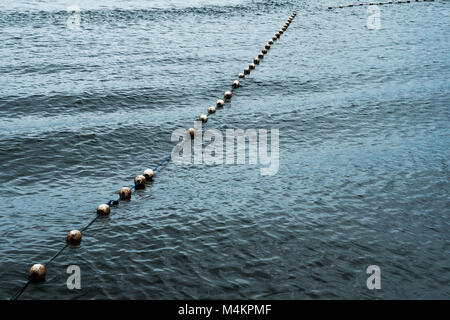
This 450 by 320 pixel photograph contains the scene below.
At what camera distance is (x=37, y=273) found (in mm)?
10133

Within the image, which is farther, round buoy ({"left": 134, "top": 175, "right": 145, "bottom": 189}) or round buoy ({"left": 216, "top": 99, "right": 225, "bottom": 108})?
round buoy ({"left": 216, "top": 99, "right": 225, "bottom": 108})

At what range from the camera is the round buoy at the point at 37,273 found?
1013 cm

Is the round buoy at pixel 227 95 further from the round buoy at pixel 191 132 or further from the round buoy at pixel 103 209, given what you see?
the round buoy at pixel 103 209

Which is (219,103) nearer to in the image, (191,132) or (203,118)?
(203,118)

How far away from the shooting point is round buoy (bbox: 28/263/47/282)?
10133 millimetres

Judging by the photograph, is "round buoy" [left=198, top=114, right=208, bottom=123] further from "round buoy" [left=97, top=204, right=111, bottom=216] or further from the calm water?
"round buoy" [left=97, top=204, right=111, bottom=216]

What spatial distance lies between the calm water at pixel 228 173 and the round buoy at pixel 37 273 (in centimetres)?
19

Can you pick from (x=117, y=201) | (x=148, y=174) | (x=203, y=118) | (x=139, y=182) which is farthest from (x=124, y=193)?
(x=203, y=118)

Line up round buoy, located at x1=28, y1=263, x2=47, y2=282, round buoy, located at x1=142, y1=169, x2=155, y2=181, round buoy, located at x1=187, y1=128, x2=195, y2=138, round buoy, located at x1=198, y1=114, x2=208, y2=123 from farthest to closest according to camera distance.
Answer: round buoy, located at x1=198, y1=114, x2=208, y2=123
round buoy, located at x1=187, y1=128, x2=195, y2=138
round buoy, located at x1=142, y1=169, x2=155, y2=181
round buoy, located at x1=28, y1=263, x2=47, y2=282

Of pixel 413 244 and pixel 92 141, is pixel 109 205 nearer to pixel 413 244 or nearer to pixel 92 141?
pixel 92 141

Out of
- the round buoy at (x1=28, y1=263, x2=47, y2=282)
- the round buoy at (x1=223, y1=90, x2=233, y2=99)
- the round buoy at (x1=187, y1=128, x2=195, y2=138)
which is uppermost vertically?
the round buoy at (x1=223, y1=90, x2=233, y2=99)

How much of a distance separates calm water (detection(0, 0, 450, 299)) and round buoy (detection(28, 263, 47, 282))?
19cm

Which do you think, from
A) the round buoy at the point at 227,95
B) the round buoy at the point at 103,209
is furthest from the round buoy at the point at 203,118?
the round buoy at the point at 103,209

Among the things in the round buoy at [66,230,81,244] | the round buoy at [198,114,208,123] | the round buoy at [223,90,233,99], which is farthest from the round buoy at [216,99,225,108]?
the round buoy at [66,230,81,244]
